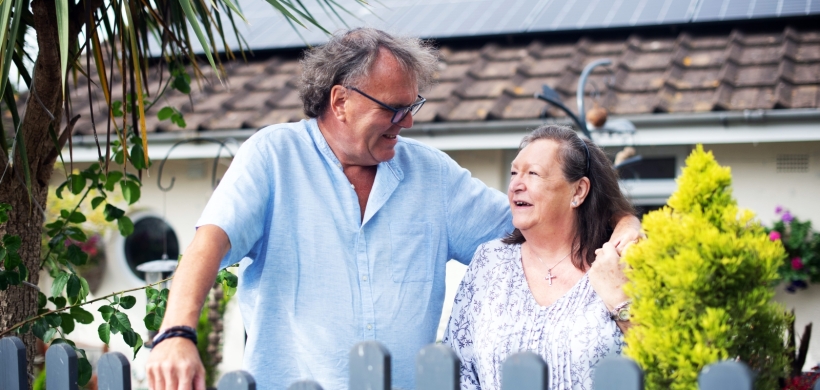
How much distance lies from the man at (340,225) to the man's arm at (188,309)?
133 millimetres

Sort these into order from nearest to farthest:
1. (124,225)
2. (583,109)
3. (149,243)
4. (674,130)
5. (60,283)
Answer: (60,283) → (124,225) → (583,109) → (674,130) → (149,243)

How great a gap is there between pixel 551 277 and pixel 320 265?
722 millimetres

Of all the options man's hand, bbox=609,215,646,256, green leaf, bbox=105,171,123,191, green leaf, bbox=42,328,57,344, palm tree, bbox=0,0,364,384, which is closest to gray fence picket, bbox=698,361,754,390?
man's hand, bbox=609,215,646,256

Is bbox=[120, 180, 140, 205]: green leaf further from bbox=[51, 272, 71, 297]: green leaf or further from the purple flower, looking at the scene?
the purple flower

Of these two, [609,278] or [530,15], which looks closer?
[609,278]

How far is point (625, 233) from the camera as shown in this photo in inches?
91.7

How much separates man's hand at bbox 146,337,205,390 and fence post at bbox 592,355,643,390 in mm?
837

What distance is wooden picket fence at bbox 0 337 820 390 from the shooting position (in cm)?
129

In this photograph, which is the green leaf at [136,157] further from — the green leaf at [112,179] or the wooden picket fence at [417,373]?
the wooden picket fence at [417,373]

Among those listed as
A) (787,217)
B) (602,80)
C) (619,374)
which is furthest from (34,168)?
(787,217)

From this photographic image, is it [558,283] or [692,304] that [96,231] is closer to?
[558,283]

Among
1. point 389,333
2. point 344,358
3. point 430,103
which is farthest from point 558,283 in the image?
point 430,103

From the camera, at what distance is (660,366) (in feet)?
4.75

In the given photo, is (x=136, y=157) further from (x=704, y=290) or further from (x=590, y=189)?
(x=704, y=290)
